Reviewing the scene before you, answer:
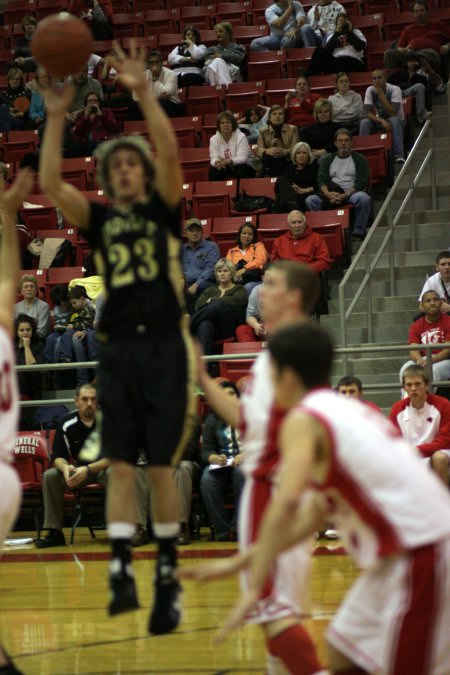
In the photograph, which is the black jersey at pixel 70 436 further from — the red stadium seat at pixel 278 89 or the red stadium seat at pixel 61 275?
the red stadium seat at pixel 278 89

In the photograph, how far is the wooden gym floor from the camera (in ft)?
18.4

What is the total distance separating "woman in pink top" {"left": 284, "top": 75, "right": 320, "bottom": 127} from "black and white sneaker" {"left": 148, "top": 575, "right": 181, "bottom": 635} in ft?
35.0

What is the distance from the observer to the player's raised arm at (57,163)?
4.87 metres

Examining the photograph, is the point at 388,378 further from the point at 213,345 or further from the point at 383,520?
the point at 383,520

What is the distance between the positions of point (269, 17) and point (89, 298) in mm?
6548

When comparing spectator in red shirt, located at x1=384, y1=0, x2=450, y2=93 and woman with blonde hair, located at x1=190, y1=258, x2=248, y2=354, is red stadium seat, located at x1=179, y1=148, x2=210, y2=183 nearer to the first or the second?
spectator in red shirt, located at x1=384, y1=0, x2=450, y2=93

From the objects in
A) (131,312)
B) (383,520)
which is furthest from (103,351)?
(383,520)

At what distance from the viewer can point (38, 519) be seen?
412 inches

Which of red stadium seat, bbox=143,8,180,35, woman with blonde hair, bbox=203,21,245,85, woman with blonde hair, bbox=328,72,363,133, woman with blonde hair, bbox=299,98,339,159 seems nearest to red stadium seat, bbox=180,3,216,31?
red stadium seat, bbox=143,8,180,35

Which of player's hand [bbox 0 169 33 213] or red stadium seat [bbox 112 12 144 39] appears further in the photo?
red stadium seat [bbox 112 12 144 39]

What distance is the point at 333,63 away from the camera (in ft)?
52.4

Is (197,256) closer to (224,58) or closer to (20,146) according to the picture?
(20,146)

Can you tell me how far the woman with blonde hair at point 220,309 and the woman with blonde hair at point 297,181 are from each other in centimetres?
175

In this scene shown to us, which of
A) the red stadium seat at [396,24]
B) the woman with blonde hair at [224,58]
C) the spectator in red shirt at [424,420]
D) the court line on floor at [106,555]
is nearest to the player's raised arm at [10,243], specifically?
the court line on floor at [106,555]
